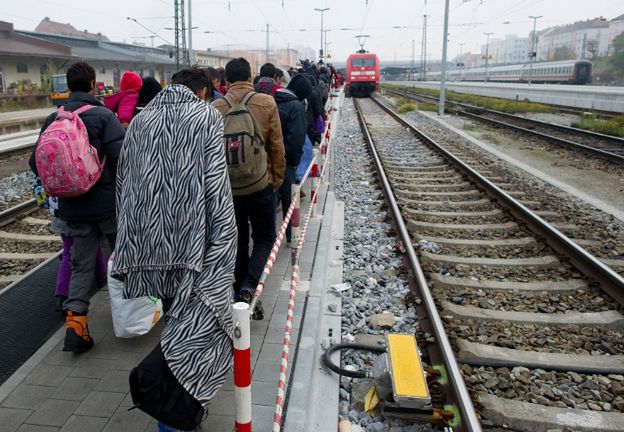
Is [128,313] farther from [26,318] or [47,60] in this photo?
[47,60]

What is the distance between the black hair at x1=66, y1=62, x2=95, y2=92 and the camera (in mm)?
3734

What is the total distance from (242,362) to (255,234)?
2215 mm

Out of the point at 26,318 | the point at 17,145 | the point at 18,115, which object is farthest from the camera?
the point at 18,115

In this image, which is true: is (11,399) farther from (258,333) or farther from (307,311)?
(307,311)

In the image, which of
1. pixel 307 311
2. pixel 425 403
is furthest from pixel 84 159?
pixel 425 403

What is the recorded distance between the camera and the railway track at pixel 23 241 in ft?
19.9

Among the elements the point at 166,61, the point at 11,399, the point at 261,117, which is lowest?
the point at 11,399

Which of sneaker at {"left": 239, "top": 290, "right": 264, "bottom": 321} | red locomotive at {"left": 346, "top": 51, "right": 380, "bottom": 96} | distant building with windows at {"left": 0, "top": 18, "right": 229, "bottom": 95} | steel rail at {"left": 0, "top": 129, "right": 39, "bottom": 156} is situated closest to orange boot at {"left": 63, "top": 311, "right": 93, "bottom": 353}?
sneaker at {"left": 239, "top": 290, "right": 264, "bottom": 321}

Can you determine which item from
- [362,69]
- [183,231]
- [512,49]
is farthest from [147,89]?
[512,49]

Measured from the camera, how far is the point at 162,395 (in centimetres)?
233

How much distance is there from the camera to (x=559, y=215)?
7.66 metres

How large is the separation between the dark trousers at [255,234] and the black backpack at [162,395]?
1803mm

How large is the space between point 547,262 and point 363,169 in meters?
6.15

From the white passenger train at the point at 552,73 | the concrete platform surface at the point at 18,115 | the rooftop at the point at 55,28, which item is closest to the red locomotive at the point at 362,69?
the concrete platform surface at the point at 18,115
